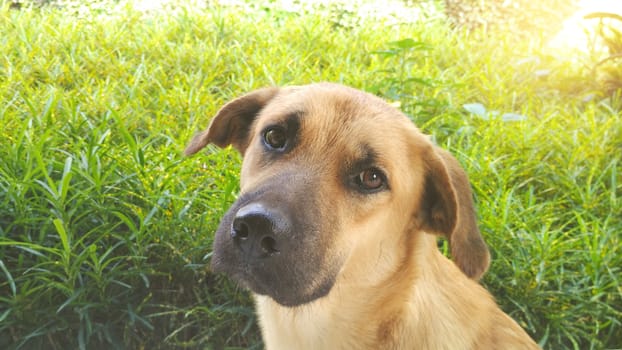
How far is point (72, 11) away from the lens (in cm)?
710

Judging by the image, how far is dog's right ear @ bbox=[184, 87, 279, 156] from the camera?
3062mm

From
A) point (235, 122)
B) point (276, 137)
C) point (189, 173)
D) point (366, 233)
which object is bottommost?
point (189, 173)

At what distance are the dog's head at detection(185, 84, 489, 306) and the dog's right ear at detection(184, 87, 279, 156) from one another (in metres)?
0.03

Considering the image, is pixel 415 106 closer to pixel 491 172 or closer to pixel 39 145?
pixel 491 172

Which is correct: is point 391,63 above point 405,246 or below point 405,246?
below

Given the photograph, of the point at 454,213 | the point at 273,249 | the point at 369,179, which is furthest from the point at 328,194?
the point at 454,213

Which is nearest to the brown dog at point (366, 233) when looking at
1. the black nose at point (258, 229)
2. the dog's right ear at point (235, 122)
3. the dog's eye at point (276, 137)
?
the dog's eye at point (276, 137)

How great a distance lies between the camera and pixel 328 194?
2.53 m

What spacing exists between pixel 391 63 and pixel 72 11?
11.6 ft

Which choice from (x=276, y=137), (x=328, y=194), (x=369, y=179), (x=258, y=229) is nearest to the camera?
(x=258, y=229)

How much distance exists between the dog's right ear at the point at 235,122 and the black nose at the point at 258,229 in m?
0.84

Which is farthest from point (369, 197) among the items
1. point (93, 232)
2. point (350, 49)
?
point (350, 49)

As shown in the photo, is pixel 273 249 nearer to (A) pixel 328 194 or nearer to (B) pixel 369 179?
(A) pixel 328 194

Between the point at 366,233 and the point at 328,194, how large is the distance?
0.28 meters
